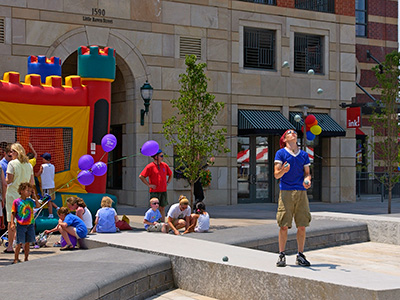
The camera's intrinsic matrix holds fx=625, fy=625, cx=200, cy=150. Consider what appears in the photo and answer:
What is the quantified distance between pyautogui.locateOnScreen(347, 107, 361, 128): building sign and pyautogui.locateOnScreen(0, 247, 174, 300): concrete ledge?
17.0 meters

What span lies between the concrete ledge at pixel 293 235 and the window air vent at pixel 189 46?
9.32 meters

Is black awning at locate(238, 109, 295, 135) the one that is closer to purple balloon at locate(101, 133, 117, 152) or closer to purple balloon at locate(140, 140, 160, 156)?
purple balloon at locate(140, 140, 160, 156)

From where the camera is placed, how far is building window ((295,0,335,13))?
25312 mm

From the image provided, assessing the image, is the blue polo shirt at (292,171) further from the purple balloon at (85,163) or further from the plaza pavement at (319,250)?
the purple balloon at (85,163)

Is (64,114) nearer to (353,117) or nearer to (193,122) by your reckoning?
(193,122)

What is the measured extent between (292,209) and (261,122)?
14.4 m

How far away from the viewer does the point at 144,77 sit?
21.3 metres

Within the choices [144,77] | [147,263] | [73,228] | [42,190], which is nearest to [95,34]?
[144,77]

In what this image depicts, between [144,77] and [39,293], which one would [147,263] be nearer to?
[39,293]

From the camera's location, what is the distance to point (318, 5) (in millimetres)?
25812

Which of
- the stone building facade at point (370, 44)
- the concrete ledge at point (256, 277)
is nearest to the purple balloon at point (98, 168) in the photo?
the concrete ledge at point (256, 277)

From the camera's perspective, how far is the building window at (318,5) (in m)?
25.3

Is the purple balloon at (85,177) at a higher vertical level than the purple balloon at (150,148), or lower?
lower

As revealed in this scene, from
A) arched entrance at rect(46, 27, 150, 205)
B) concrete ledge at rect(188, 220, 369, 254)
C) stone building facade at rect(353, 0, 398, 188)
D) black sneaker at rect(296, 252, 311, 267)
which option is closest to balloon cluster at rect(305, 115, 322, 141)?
arched entrance at rect(46, 27, 150, 205)
